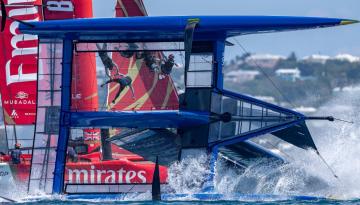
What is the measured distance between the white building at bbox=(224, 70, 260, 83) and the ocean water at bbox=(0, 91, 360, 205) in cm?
7309

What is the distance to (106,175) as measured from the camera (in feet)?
140

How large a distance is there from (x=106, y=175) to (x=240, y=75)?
268ft

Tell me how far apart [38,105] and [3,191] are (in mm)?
3731

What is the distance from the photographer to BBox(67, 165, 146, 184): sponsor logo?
136 feet

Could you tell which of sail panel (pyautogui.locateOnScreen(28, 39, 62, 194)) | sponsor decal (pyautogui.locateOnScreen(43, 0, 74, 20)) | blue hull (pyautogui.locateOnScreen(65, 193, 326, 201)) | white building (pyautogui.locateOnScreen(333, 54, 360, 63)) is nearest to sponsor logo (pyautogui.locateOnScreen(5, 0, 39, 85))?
sponsor decal (pyautogui.locateOnScreen(43, 0, 74, 20))

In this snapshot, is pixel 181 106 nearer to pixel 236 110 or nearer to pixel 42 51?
pixel 236 110

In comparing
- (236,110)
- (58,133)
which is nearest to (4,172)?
(58,133)

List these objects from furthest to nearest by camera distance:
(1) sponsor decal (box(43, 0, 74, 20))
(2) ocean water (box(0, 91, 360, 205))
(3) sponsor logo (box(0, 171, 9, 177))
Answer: (1) sponsor decal (box(43, 0, 74, 20)) < (3) sponsor logo (box(0, 171, 9, 177)) < (2) ocean water (box(0, 91, 360, 205))

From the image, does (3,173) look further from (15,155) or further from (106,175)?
(106,175)

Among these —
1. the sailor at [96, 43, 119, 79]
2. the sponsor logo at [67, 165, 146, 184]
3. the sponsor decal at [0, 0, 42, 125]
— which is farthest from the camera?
the sponsor decal at [0, 0, 42, 125]

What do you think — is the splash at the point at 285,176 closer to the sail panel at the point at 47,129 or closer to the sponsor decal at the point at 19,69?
the sail panel at the point at 47,129

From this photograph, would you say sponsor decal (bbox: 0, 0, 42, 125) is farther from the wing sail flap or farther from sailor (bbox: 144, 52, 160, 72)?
the wing sail flap

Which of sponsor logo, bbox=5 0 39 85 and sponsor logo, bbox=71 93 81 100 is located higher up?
sponsor logo, bbox=5 0 39 85

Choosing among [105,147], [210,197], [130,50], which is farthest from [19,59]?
[210,197]
